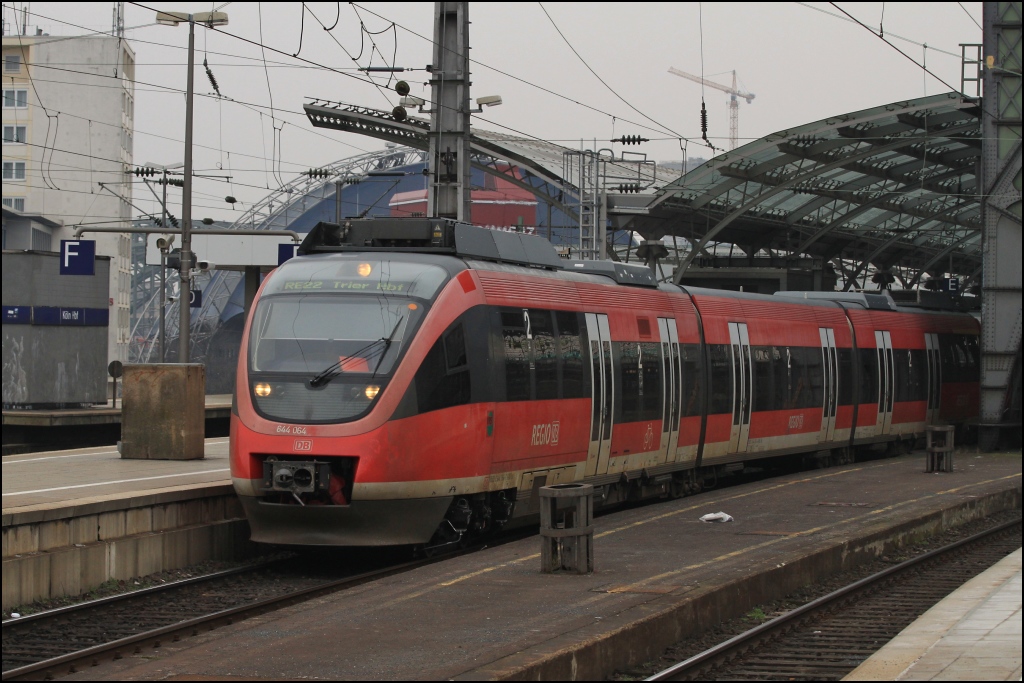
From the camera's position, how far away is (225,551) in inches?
577

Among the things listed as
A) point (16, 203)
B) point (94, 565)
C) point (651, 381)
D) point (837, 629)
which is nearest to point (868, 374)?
point (651, 381)

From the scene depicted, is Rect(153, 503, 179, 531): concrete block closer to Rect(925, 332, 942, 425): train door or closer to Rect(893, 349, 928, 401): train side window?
Rect(893, 349, 928, 401): train side window

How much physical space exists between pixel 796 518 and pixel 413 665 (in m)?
8.87

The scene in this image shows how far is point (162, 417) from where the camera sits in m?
17.8

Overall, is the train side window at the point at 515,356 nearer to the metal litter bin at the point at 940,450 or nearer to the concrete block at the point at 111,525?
the concrete block at the point at 111,525

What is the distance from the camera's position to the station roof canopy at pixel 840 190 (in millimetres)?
33562

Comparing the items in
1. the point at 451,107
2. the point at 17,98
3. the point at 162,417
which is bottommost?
the point at 162,417

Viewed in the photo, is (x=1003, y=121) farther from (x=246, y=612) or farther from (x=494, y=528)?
(x=246, y=612)

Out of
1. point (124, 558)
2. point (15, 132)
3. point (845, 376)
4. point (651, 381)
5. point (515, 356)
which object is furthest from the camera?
point (15, 132)

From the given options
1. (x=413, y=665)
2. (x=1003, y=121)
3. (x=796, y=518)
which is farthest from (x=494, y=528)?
(x=1003, y=121)

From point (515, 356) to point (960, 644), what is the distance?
586 centimetres

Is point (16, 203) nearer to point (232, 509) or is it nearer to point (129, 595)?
point (232, 509)

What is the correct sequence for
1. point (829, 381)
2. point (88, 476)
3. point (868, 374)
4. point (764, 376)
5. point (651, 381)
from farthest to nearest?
point (868, 374) < point (829, 381) < point (764, 376) < point (651, 381) < point (88, 476)

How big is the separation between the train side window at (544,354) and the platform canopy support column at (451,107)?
6.09 meters
